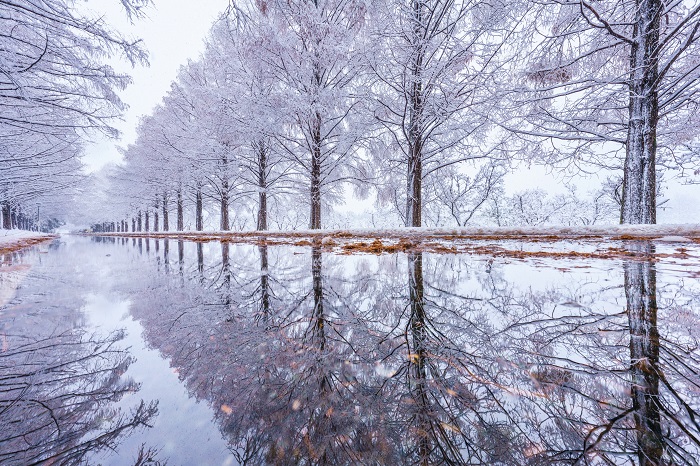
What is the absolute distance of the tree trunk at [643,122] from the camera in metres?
4.80

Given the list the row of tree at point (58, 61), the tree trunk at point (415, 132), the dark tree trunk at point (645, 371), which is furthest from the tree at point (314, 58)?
the dark tree trunk at point (645, 371)

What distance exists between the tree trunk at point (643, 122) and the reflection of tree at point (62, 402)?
7.14m

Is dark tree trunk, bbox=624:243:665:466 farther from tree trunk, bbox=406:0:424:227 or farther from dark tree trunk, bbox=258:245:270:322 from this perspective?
tree trunk, bbox=406:0:424:227

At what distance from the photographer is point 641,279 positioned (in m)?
1.50

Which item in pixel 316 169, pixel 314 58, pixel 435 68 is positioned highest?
pixel 314 58

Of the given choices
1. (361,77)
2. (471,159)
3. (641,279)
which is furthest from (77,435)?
(361,77)

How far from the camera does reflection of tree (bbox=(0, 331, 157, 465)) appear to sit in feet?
1.56

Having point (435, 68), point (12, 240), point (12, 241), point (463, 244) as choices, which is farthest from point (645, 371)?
point (12, 240)

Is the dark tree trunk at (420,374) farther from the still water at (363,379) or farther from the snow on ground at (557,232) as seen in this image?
the snow on ground at (557,232)

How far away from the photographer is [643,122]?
193 inches

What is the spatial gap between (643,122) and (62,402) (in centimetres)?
737

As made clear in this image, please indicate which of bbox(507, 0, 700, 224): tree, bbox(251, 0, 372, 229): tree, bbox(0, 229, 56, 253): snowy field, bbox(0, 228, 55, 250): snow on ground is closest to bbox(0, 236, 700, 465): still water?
bbox(507, 0, 700, 224): tree

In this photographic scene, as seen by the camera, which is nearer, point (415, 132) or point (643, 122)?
point (643, 122)

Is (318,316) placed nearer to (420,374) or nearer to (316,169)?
(420,374)
